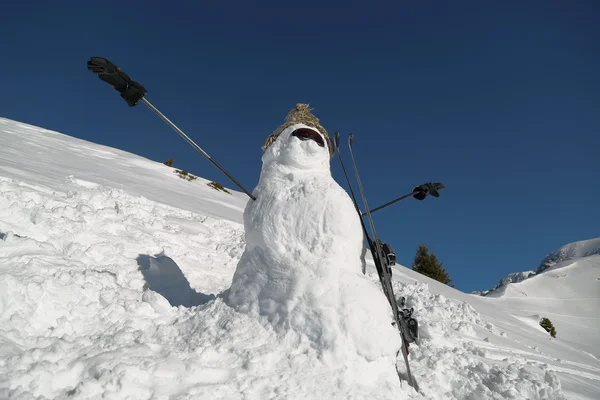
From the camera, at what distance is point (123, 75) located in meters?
3.66

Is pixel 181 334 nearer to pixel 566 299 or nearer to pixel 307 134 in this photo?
pixel 307 134

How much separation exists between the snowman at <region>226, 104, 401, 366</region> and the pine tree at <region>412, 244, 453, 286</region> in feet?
70.4

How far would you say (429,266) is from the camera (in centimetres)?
2388

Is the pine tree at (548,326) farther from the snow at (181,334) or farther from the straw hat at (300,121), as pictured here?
the straw hat at (300,121)

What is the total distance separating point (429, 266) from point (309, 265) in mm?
22447

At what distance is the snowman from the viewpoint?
122 inches

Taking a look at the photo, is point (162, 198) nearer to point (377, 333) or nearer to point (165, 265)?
point (165, 265)

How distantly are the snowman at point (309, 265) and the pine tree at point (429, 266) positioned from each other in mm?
21445

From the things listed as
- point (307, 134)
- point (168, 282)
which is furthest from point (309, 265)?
point (168, 282)

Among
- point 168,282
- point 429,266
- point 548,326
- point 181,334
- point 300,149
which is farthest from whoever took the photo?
point 429,266

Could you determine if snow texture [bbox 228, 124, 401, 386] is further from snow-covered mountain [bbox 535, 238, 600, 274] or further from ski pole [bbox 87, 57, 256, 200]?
snow-covered mountain [bbox 535, 238, 600, 274]

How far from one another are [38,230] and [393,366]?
15.2 ft

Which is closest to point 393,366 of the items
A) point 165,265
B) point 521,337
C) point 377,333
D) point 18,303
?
point 377,333

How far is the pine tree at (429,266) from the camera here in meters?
23.5
